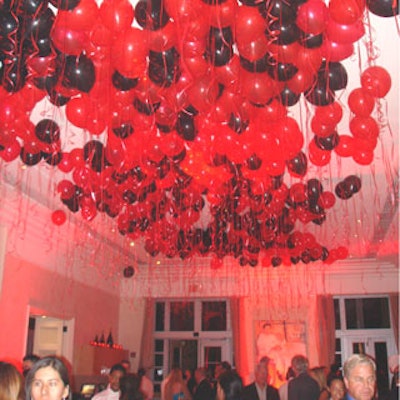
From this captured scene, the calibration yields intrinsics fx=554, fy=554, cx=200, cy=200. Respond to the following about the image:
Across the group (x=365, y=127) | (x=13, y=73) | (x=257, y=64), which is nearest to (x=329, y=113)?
(x=365, y=127)

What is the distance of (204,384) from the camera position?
6406 millimetres

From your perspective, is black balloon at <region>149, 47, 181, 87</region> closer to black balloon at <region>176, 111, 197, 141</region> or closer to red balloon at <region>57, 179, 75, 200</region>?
black balloon at <region>176, 111, 197, 141</region>

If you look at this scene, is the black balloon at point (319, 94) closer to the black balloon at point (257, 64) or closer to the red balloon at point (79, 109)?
the black balloon at point (257, 64)

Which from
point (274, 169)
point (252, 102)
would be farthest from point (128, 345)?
point (252, 102)

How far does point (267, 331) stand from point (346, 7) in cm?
936

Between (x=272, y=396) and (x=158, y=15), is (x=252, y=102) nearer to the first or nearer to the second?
(x=158, y=15)

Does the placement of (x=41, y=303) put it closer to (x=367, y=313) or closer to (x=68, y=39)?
(x=68, y=39)

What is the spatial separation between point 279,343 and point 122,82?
8.91 meters

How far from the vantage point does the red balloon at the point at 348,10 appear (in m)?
2.63

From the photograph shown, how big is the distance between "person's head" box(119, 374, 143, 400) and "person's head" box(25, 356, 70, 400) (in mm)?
1605

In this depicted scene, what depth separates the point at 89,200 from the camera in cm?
506

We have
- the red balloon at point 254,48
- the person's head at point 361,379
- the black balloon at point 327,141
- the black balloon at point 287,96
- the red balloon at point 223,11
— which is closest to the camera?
the person's head at point 361,379

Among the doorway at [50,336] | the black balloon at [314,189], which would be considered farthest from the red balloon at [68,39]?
the doorway at [50,336]

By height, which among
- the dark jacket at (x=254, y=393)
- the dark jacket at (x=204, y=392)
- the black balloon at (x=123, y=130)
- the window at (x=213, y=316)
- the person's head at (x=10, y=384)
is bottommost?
the dark jacket at (x=204, y=392)
